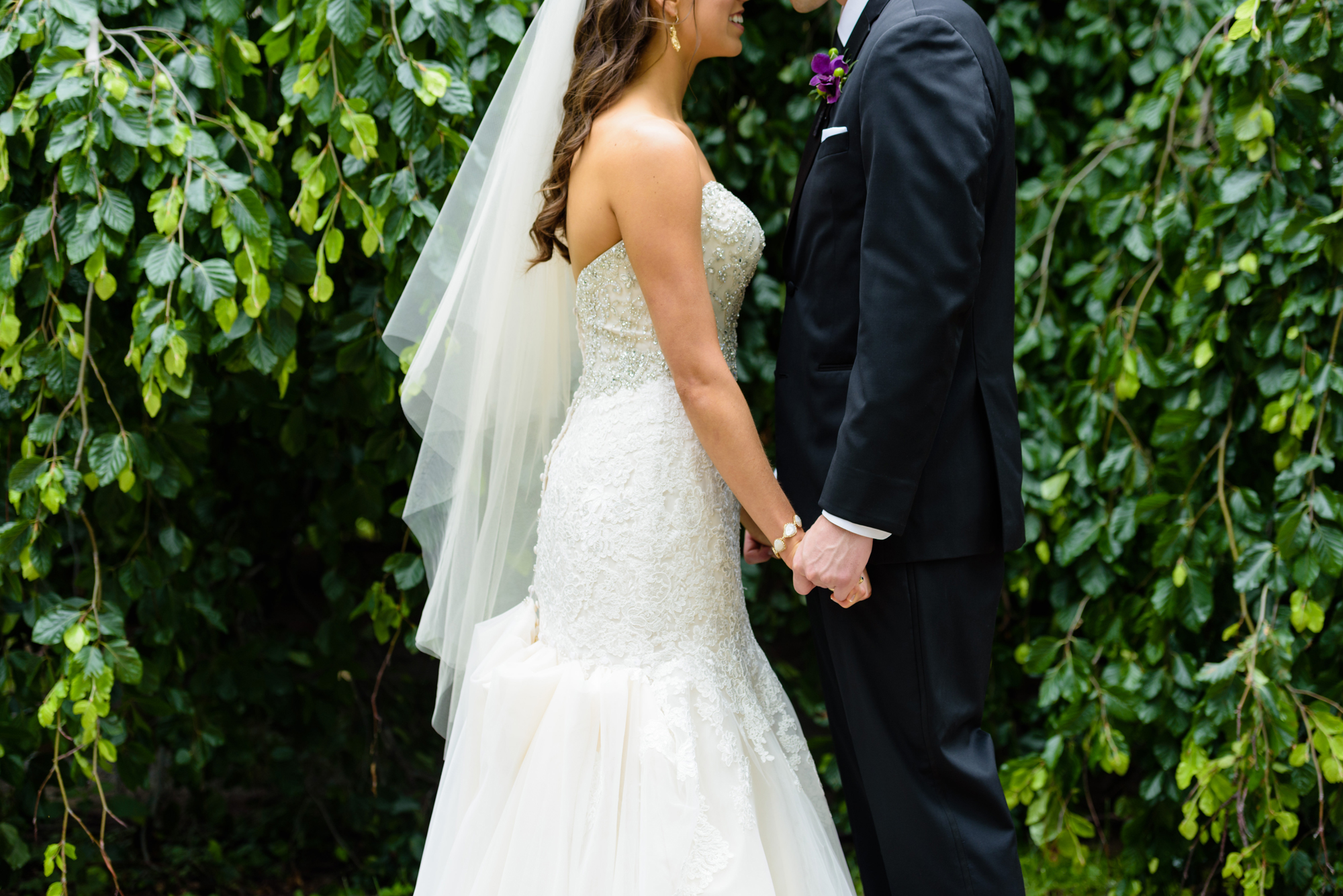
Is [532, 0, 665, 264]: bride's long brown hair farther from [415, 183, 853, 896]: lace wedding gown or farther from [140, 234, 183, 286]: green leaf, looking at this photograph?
[140, 234, 183, 286]: green leaf

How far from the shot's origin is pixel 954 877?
1339 millimetres

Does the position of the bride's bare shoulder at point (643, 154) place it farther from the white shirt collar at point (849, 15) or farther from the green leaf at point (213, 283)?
the green leaf at point (213, 283)

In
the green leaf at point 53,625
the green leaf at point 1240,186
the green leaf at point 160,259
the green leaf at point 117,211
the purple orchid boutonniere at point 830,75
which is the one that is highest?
the purple orchid boutonniere at point 830,75

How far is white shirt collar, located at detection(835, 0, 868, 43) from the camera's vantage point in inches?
55.6

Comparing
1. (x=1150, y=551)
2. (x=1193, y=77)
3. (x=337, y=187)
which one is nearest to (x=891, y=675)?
(x=1150, y=551)

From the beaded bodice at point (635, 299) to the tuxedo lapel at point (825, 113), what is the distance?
69 millimetres

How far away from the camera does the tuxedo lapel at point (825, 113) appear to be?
1.38m

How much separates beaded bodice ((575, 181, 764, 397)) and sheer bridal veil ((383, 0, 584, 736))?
0.15m

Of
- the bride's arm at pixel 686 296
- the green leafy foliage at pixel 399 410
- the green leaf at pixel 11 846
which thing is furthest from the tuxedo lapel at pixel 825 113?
the green leaf at pixel 11 846

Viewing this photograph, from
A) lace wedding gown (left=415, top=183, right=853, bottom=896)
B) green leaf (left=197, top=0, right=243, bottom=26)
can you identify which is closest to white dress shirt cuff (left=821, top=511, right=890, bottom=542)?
lace wedding gown (left=415, top=183, right=853, bottom=896)

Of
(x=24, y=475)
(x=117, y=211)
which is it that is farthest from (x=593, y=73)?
(x=24, y=475)

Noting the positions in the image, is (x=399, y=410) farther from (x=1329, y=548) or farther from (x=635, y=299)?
(x=1329, y=548)

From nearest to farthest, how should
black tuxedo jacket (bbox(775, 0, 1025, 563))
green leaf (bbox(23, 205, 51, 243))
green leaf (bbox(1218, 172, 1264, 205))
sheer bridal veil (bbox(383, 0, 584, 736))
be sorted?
black tuxedo jacket (bbox(775, 0, 1025, 563)), sheer bridal veil (bbox(383, 0, 584, 736)), green leaf (bbox(23, 205, 51, 243)), green leaf (bbox(1218, 172, 1264, 205))

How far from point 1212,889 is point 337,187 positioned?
2239 mm
